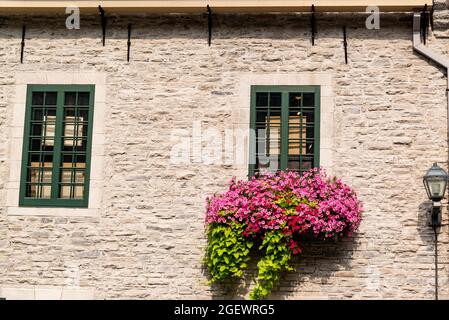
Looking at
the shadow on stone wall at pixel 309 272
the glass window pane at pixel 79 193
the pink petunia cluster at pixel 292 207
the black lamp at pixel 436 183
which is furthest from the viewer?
the glass window pane at pixel 79 193

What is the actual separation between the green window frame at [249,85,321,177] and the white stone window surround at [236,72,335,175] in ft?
0.18

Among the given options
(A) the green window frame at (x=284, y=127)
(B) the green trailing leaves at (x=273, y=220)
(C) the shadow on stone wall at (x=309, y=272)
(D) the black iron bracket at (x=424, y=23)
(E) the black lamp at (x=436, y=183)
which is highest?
(D) the black iron bracket at (x=424, y=23)

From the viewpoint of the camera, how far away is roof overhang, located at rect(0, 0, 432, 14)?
854cm

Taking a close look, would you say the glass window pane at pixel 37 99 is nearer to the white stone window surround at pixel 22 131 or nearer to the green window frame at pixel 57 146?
the green window frame at pixel 57 146

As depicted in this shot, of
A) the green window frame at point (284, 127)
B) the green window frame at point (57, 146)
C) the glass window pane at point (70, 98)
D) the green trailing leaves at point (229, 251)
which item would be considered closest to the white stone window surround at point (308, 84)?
the green window frame at point (284, 127)

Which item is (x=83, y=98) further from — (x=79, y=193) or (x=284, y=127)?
(x=284, y=127)

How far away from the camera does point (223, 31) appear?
8.87 meters

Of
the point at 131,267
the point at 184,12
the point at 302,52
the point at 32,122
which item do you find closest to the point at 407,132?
the point at 302,52

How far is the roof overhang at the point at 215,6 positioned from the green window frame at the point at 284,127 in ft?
3.50

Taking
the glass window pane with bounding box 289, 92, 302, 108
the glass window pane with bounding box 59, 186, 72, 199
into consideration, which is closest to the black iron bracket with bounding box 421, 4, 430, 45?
the glass window pane with bounding box 289, 92, 302, 108

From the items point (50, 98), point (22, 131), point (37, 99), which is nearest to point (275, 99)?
point (50, 98)

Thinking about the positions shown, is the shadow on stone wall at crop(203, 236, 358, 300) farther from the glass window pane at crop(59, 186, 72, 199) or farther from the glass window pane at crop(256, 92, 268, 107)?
the glass window pane at crop(59, 186, 72, 199)

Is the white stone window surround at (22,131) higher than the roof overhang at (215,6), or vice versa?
the roof overhang at (215,6)

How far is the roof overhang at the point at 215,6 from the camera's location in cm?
854
